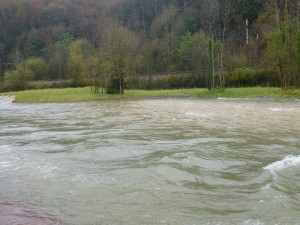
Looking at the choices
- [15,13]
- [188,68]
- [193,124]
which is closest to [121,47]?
[188,68]

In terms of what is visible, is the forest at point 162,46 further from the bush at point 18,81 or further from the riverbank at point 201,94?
the riverbank at point 201,94

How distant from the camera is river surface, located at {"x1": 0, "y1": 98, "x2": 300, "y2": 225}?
254 inches

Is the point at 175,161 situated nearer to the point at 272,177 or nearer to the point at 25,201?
the point at 272,177

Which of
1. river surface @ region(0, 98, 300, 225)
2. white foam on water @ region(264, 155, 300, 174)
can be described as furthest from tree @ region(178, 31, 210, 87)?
white foam on water @ region(264, 155, 300, 174)

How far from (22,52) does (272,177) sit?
106 m

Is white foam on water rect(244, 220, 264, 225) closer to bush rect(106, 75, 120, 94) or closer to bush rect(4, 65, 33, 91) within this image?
bush rect(106, 75, 120, 94)

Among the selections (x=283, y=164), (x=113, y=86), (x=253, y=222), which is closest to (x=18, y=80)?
(x=113, y=86)

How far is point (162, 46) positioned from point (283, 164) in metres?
57.3

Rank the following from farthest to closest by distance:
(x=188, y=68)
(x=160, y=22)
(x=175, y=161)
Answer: (x=160, y=22) → (x=188, y=68) → (x=175, y=161)

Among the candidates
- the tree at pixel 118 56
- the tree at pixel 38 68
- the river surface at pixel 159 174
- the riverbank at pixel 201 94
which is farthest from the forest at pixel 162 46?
the river surface at pixel 159 174

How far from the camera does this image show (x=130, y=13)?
333ft

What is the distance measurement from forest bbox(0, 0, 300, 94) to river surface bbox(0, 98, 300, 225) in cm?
2529

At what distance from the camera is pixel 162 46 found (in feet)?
212

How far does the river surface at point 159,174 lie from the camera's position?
6441mm
